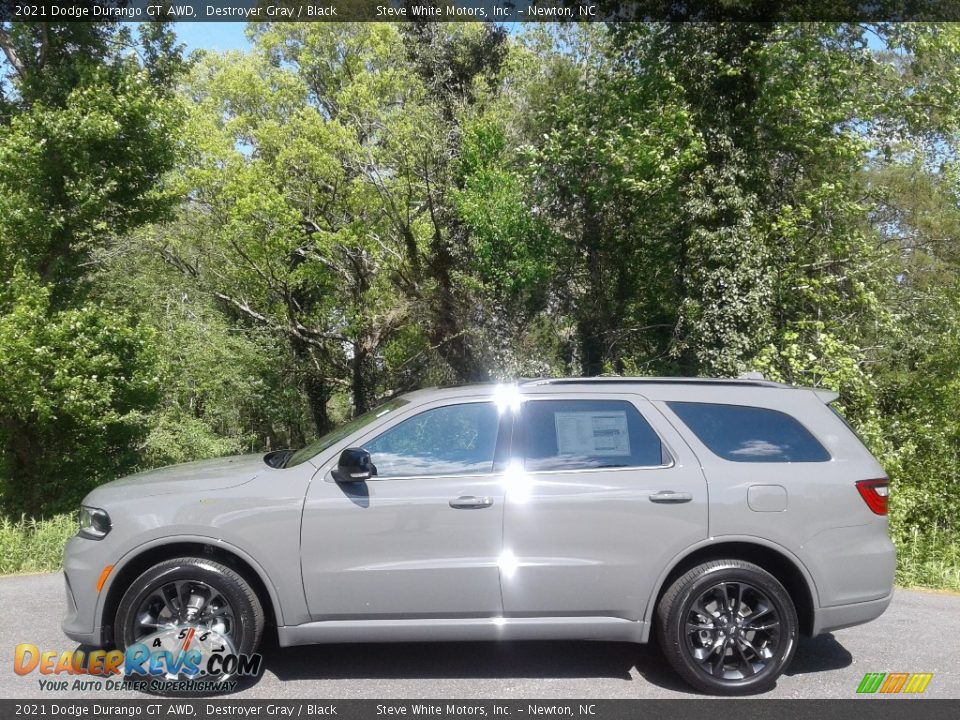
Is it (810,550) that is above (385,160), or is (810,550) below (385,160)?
below

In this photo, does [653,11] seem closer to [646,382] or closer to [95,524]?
[646,382]

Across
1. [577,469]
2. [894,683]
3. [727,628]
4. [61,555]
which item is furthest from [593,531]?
→ [61,555]

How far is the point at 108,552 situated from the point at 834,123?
13.8 metres

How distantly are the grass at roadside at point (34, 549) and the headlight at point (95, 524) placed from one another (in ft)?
12.4

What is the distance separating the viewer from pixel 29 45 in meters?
14.1

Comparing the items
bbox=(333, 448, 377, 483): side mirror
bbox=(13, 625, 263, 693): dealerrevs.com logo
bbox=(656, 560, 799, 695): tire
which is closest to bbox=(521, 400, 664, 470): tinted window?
bbox=(656, 560, 799, 695): tire

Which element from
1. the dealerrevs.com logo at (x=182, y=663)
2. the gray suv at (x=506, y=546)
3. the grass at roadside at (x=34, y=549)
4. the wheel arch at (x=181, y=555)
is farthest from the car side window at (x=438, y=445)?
the grass at roadside at (x=34, y=549)

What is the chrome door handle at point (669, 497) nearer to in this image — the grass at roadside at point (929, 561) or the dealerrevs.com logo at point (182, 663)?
the dealerrevs.com logo at point (182, 663)

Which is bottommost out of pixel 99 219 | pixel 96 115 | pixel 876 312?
pixel 876 312

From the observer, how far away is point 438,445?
513 centimetres

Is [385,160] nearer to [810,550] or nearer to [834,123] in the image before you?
[834,123]

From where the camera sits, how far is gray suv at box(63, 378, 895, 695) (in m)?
4.86

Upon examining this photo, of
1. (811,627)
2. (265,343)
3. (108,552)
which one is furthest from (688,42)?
(265,343)

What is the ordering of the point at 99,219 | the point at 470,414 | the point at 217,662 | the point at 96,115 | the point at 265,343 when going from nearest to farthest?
1. the point at 217,662
2. the point at 470,414
3. the point at 96,115
4. the point at 99,219
5. the point at 265,343
